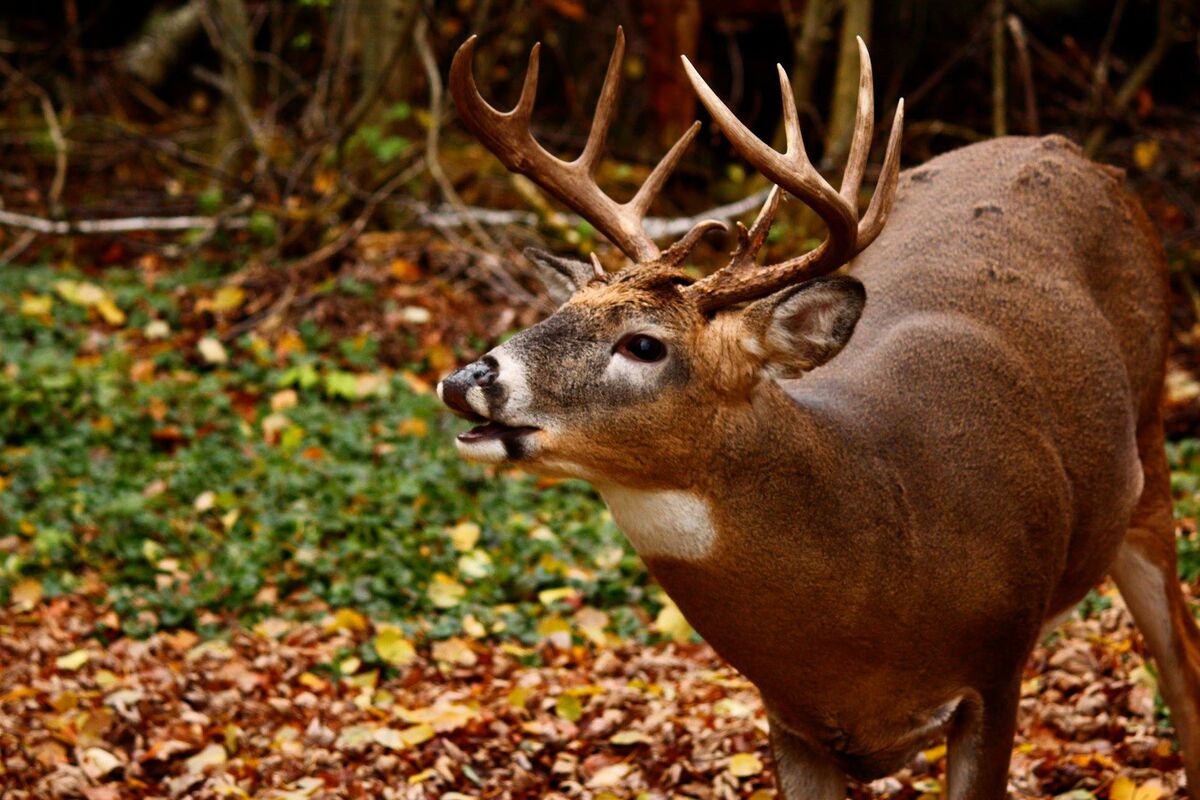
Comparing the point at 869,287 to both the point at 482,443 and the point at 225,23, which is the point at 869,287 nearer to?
the point at 482,443

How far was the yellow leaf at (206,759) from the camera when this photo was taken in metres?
5.07

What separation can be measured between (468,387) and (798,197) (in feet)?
3.01

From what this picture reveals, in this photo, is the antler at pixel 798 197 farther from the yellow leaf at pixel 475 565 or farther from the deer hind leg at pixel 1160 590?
the yellow leaf at pixel 475 565

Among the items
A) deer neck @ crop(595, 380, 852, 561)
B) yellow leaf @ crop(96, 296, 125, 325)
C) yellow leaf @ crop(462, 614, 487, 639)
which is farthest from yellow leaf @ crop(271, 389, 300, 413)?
deer neck @ crop(595, 380, 852, 561)

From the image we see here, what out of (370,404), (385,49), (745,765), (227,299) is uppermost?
(385,49)

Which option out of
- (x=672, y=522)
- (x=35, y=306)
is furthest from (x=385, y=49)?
(x=672, y=522)

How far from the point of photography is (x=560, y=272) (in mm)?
3988

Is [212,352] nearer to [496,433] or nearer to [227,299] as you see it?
[227,299]

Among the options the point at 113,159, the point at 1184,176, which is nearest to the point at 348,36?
the point at 113,159

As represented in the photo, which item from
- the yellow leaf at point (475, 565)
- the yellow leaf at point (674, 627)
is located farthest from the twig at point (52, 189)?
the yellow leaf at point (674, 627)

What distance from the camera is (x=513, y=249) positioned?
10508 millimetres

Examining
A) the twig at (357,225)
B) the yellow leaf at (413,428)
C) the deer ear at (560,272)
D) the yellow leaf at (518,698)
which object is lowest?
the yellow leaf at (518,698)

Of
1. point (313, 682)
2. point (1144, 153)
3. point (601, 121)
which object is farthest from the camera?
point (1144, 153)

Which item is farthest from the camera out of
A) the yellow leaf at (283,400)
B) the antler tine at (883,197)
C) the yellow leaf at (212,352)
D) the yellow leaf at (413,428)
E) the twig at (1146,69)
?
the twig at (1146,69)
